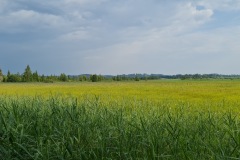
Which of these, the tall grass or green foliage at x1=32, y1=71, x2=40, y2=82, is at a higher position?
green foliage at x1=32, y1=71, x2=40, y2=82

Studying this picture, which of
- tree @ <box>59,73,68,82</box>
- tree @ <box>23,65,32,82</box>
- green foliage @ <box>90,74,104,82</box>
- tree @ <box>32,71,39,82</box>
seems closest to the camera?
tree @ <box>23,65,32,82</box>

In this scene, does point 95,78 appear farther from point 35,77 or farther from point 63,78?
point 35,77

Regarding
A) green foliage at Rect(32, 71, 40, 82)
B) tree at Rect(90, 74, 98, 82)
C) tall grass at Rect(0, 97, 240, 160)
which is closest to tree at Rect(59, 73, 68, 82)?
tree at Rect(90, 74, 98, 82)

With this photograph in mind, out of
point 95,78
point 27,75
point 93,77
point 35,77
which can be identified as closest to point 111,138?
point 27,75

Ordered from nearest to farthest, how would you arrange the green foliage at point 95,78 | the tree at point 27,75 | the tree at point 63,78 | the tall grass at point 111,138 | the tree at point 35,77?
the tall grass at point 111,138, the tree at point 27,75, the tree at point 35,77, the tree at point 63,78, the green foliage at point 95,78

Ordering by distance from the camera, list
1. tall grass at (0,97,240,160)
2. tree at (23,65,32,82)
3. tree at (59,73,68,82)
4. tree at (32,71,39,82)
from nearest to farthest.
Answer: tall grass at (0,97,240,160) < tree at (23,65,32,82) < tree at (32,71,39,82) < tree at (59,73,68,82)

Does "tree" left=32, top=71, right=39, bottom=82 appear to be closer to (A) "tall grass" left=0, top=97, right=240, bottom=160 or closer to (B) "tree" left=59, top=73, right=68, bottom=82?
(B) "tree" left=59, top=73, right=68, bottom=82

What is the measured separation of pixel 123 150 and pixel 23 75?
107837mm

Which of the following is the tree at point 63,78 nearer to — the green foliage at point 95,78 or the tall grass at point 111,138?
the green foliage at point 95,78

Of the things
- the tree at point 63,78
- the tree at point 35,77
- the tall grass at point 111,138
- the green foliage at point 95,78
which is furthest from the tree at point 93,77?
the tall grass at point 111,138

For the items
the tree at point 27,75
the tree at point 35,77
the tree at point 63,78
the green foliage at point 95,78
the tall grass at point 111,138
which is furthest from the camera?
the green foliage at point 95,78

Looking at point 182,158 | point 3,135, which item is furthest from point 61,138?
point 182,158

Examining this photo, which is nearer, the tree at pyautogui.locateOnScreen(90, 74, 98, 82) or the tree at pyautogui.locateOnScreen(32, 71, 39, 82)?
the tree at pyautogui.locateOnScreen(32, 71, 39, 82)

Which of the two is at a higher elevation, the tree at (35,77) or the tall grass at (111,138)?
the tree at (35,77)
